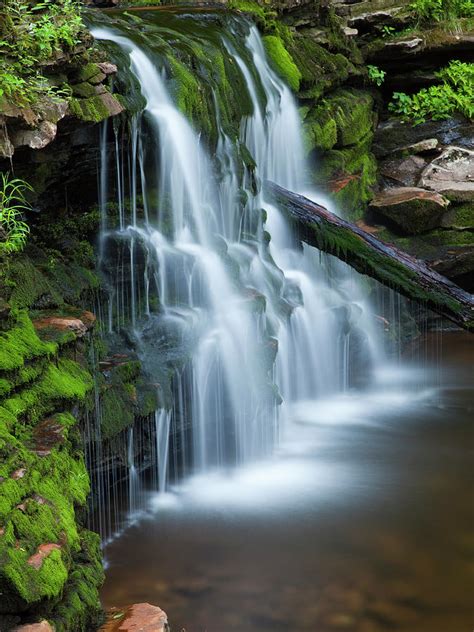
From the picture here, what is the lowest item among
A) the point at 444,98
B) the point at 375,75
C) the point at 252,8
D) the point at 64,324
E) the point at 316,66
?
the point at 64,324

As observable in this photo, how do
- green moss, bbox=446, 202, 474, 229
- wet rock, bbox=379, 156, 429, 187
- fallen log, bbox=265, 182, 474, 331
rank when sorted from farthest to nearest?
wet rock, bbox=379, 156, 429, 187, green moss, bbox=446, 202, 474, 229, fallen log, bbox=265, 182, 474, 331

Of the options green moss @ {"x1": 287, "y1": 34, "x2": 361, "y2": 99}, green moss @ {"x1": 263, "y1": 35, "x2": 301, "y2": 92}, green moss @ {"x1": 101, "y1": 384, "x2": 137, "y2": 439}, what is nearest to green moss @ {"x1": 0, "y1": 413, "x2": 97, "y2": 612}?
green moss @ {"x1": 101, "y1": 384, "x2": 137, "y2": 439}

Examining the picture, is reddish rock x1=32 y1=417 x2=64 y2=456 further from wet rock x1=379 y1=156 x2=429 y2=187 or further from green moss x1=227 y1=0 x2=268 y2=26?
wet rock x1=379 y1=156 x2=429 y2=187

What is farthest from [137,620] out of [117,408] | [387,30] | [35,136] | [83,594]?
[387,30]

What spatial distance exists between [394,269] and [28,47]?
4.06 m

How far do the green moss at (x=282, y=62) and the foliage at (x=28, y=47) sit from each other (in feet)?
16.8

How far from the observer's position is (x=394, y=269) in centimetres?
798

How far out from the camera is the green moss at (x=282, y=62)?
10.9 metres

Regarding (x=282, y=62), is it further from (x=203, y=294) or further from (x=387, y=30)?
(x=203, y=294)

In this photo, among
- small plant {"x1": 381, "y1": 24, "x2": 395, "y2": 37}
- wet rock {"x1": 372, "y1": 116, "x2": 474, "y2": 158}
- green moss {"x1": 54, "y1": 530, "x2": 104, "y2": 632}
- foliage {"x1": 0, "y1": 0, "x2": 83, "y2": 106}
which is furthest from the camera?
small plant {"x1": 381, "y1": 24, "x2": 395, "y2": 37}

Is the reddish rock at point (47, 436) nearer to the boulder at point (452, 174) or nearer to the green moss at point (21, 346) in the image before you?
the green moss at point (21, 346)

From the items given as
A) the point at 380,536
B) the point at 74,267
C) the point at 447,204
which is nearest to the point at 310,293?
the point at 447,204

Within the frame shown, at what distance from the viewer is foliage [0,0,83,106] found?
17.9ft

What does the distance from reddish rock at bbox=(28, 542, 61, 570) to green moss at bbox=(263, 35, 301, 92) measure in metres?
8.24
